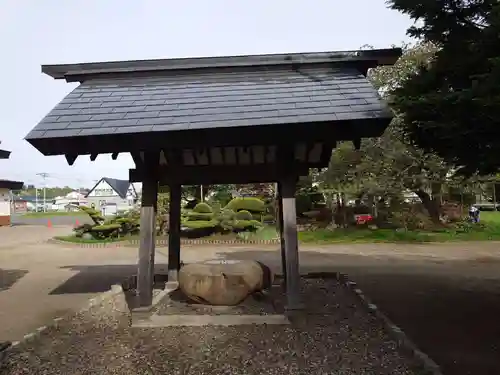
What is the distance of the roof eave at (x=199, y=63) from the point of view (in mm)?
6367

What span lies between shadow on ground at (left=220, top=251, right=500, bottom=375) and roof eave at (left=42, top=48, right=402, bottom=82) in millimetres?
3799

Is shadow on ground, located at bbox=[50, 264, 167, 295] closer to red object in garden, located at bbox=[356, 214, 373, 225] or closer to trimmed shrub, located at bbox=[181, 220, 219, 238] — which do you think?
trimmed shrub, located at bbox=[181, 220, 219, 238]

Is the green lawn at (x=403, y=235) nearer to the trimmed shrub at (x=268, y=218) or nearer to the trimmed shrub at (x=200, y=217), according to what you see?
the trimmed shrub at (x=268, y=218)

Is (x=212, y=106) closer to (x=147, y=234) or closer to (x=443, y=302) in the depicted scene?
(x=147, y=234)

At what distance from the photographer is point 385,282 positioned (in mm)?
9508

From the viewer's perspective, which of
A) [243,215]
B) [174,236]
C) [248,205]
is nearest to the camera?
[174,236]

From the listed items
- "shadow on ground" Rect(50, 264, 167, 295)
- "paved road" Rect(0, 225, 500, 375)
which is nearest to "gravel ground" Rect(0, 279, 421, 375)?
"paved road" Rect(0, 225, 500, 375)

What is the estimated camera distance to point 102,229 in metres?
20.4

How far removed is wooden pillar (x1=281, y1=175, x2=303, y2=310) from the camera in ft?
18.8

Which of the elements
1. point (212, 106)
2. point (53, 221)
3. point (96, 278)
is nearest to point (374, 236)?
point (96, 278)

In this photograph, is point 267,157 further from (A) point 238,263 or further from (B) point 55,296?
(B) point 55,296

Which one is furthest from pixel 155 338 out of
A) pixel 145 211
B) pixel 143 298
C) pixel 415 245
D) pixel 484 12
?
pixel 415 245

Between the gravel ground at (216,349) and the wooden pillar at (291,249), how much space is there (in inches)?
10.0

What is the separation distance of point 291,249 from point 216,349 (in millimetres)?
1657
